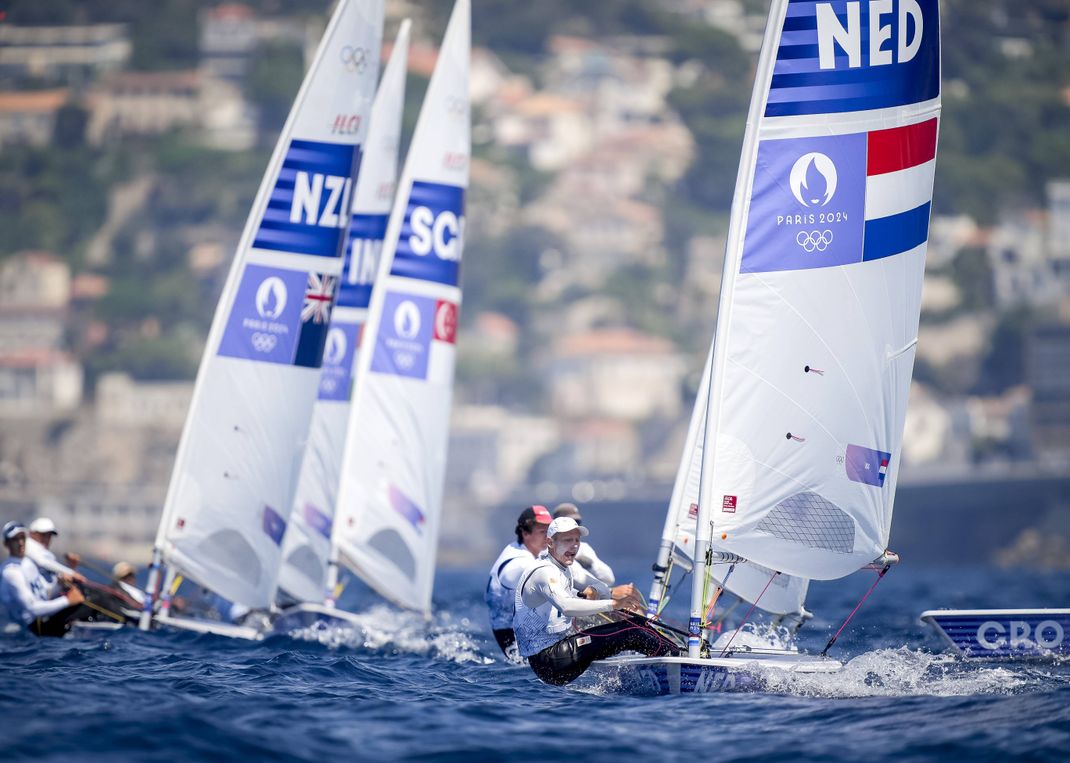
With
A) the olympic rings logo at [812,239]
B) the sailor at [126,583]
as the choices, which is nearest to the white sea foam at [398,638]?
the sailor at [126,583]

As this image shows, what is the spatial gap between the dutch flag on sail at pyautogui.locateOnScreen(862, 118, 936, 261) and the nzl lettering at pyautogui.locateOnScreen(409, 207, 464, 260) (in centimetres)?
700

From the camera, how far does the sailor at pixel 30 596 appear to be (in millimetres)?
15016

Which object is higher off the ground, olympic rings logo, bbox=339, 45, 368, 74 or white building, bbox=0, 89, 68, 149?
white building, bbox=0, 89, 68, 149

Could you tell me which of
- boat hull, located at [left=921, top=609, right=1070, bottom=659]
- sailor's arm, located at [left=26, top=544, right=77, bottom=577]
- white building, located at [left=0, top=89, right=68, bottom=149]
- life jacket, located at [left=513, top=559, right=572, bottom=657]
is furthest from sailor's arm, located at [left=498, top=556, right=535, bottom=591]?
white building, located at [left=0, top=89, right=68, bottom=149]

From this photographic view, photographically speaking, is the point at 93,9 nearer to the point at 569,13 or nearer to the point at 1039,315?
the point at 569,13

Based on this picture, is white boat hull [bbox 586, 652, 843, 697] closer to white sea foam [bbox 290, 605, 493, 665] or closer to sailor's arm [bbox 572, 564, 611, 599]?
sailor's arm [bbox 572, 564, 611, 599]

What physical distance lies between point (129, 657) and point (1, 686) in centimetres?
199

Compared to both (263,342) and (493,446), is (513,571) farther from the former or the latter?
(493,446)

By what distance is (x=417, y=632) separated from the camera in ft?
58.0

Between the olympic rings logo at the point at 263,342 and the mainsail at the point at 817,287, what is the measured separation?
5.11 meters

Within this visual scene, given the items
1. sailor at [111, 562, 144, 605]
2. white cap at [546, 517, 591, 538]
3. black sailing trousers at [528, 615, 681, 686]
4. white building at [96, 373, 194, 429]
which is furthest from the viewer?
white building at [96, 373, 194, 429]

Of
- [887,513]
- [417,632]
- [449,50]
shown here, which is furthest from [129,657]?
[449,50]

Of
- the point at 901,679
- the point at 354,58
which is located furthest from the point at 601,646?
the point at 354,58

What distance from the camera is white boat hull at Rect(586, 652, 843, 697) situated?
1130 centimetres
